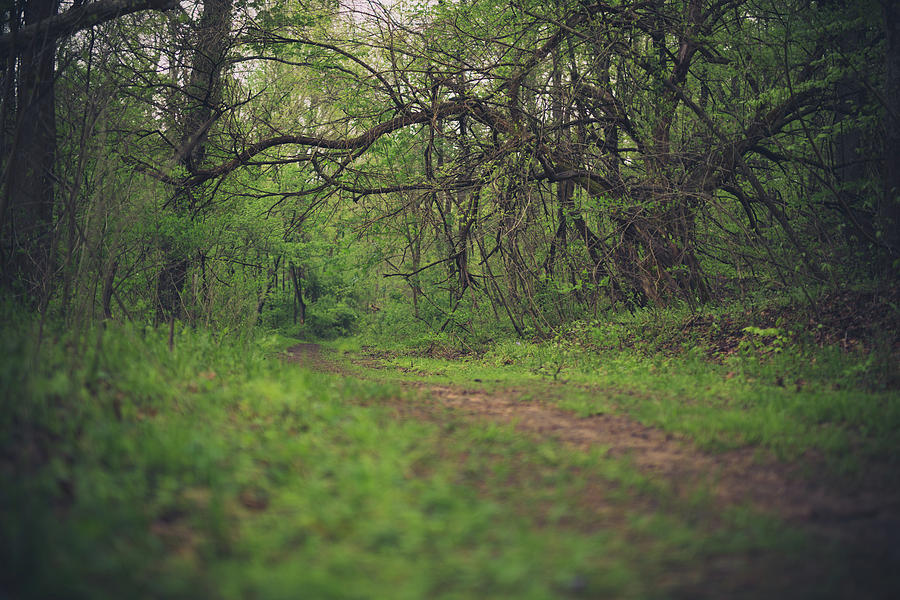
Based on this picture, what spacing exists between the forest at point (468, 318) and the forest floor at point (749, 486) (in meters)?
0.03

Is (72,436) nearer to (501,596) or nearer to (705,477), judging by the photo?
(501,596)

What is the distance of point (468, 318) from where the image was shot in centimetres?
1479

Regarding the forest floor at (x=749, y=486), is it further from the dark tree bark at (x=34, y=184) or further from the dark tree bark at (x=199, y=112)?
the dark tree bark at (x=199, y=112)

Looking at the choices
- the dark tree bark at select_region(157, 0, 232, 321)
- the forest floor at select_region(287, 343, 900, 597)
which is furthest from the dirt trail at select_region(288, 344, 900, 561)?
the dark tree bark at select_region(157, 0, 232, 321)

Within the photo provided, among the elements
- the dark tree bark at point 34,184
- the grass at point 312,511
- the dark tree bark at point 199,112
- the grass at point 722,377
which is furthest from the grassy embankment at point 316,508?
the dark tree bark at point 199,112

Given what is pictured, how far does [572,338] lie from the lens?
1198cm

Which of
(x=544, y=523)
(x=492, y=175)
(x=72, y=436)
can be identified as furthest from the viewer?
(x=492, y=175)

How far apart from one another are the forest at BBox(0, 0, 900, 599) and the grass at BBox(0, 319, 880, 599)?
2cm

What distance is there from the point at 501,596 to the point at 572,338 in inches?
392

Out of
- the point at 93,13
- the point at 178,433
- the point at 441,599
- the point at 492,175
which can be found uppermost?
the point at 93,13

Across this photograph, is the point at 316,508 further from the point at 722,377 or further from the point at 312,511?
the point at 722,377

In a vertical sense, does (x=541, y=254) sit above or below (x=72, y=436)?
above

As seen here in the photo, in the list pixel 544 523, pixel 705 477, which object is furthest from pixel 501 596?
pixel 705 477

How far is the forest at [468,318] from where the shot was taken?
2.69 metres
